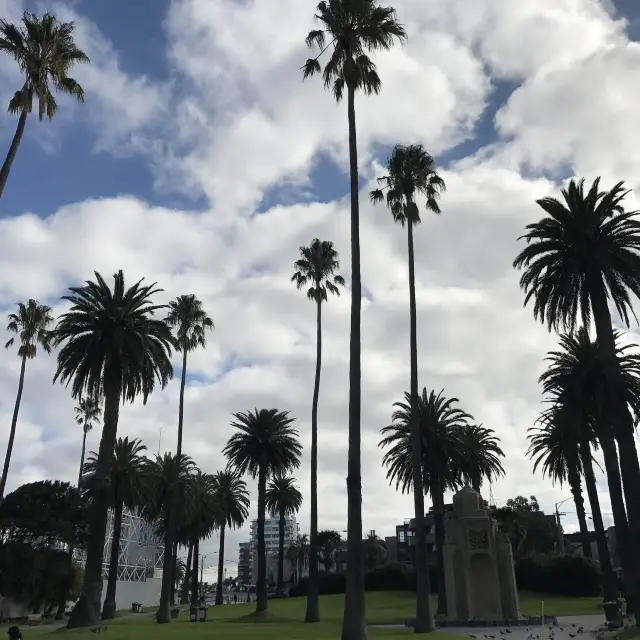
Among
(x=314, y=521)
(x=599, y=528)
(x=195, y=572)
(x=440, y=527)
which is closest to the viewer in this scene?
(x=599, y=528)

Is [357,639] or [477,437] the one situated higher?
[477,437]

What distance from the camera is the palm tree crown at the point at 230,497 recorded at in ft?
289

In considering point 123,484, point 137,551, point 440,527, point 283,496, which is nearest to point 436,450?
point 440,527

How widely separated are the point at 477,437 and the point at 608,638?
1275 inches

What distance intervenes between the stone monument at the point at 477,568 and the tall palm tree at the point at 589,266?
2148 centimetres

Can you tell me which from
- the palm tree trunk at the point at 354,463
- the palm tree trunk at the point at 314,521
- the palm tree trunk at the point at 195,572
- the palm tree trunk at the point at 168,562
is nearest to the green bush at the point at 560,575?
the palm tree trunk at the point at 314,521

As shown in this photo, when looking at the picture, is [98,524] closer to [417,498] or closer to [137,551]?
[417,498]

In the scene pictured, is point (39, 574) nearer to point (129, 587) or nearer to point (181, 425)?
point (181, 425)

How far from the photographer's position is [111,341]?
36.5 m

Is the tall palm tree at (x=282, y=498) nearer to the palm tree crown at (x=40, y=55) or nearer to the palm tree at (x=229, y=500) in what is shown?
the palm tree at (x=229, y=500)

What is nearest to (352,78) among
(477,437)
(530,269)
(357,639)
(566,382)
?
(530,269)

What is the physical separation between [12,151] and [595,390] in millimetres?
30154

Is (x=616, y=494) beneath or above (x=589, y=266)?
beneath

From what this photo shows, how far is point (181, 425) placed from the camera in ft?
179
